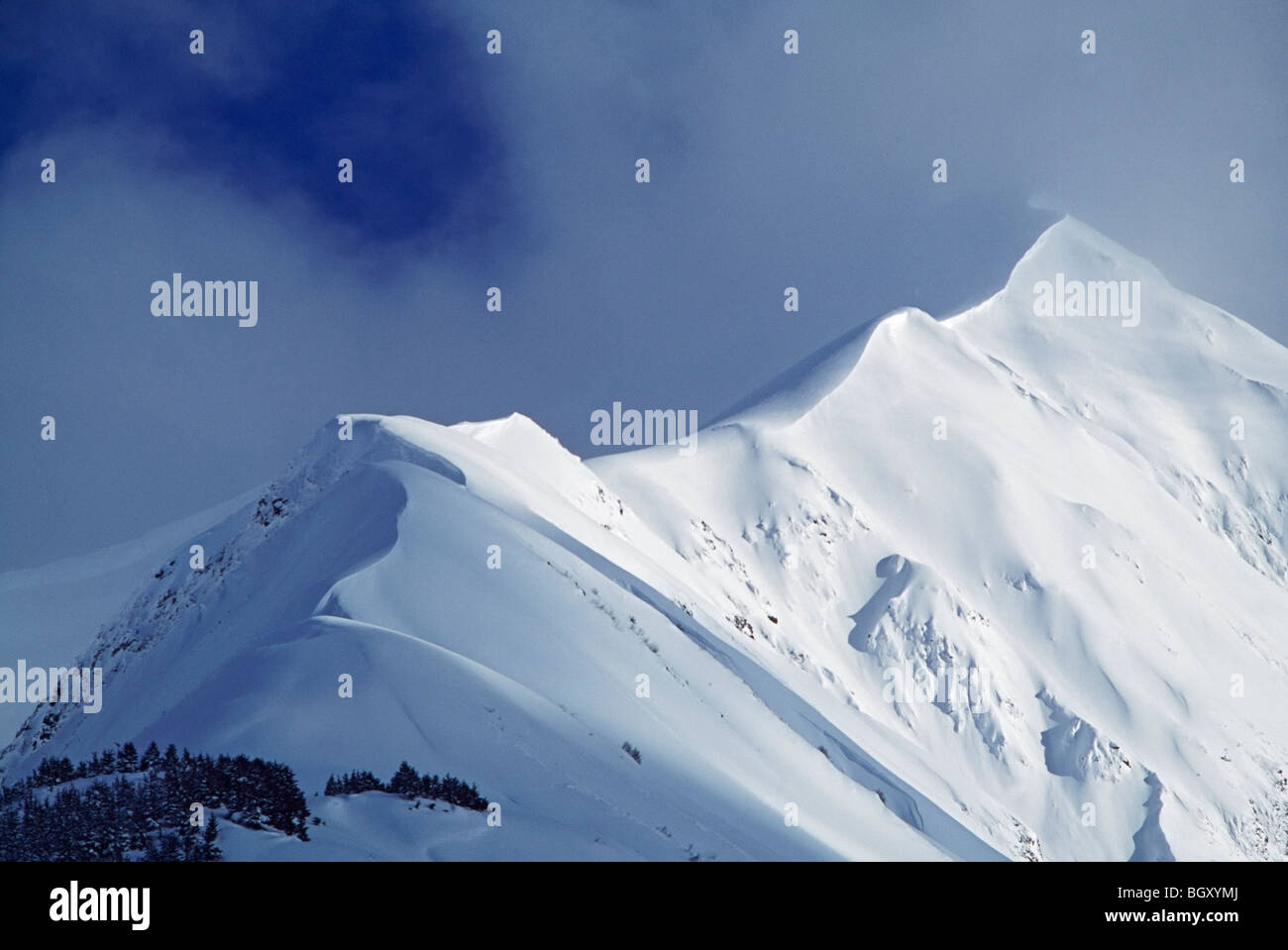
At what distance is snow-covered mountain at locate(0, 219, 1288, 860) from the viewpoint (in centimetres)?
4125

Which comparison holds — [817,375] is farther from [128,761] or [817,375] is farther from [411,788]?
[128,761]

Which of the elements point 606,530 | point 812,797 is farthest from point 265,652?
point 606,530

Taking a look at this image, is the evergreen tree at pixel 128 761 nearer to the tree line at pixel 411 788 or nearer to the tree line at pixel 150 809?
the tree line at pixel 150 809

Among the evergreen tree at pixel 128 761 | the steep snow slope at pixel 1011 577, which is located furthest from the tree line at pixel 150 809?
the steep snow slope at pixel 1011 577

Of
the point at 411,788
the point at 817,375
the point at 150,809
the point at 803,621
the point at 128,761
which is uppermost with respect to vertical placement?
the point at 817,375

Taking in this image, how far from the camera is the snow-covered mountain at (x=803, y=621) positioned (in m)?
41.2

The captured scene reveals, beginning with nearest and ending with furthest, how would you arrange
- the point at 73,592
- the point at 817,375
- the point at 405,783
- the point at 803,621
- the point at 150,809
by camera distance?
the point at 150,809, the point at 405,783, the point at 803,621, the point at 73,592, the point at 817,375

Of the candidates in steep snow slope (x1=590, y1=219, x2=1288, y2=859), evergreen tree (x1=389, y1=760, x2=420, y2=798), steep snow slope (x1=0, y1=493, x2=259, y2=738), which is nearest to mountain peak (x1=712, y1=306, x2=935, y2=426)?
steep snow slope (x1=590, y1=219, x2=1288, y2=859)

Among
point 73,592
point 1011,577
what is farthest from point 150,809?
point 1011,577

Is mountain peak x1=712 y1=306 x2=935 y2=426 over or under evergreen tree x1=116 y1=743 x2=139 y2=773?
over

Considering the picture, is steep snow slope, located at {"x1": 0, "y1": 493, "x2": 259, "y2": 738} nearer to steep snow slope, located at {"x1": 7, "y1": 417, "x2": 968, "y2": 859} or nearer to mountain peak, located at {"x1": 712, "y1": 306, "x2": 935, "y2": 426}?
steep snow slope, located at {"x1": 7, "y1": 417, "x2": 968, "y2": 859}

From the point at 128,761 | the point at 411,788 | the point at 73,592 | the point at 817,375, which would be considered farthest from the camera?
the point at 817,375

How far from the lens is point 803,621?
12550 cm
